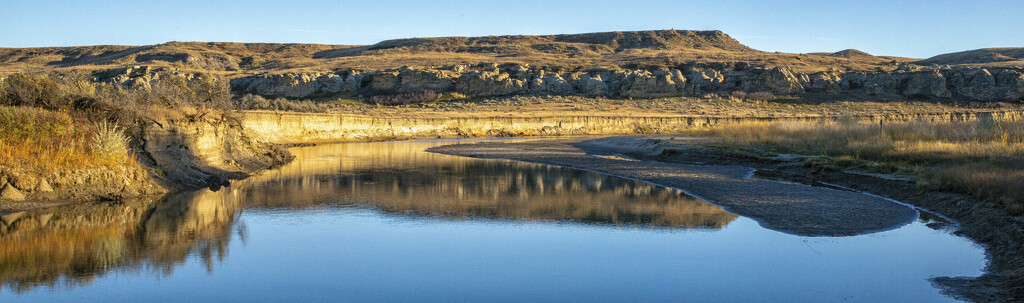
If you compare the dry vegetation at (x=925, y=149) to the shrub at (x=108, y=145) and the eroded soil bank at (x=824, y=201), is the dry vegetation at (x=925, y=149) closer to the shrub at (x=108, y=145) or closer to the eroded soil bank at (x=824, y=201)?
the eroded soil bank at (x=824, y=201)

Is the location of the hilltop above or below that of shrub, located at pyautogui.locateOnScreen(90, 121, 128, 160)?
above

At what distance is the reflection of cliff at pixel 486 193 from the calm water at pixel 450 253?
0.10 metres

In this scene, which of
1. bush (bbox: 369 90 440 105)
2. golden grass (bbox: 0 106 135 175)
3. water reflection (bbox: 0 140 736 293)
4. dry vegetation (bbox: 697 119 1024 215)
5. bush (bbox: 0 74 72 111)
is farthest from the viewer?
bush (bbox: 369 90 440 105)

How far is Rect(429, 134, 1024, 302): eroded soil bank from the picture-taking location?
8188 mm

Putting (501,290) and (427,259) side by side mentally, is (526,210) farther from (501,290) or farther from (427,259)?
(501,290)

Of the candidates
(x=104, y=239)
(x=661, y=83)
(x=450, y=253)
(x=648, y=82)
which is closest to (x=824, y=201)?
(x=450, y=253)

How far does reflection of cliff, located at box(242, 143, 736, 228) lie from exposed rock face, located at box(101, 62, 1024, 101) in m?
41.1

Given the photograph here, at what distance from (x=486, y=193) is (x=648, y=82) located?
162ft

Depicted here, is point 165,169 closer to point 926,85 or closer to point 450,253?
point 450,253

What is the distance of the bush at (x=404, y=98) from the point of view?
195ft

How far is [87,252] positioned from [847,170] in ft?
51.4

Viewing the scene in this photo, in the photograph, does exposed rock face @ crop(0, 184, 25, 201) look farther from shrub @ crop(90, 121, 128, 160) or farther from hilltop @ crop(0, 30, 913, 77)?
hilltop @ crop(0, 30, 913, 77)

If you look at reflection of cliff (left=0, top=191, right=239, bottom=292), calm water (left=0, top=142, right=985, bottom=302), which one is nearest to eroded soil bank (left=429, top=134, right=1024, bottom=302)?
calm water (left=0, top=142, right=985, bottom=302)

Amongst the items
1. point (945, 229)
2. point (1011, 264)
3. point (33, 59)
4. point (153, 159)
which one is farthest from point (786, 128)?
point (33, 59)
